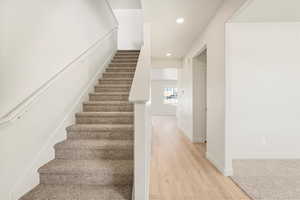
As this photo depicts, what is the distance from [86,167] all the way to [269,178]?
255 centimetres

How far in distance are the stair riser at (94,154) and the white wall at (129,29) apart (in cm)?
506

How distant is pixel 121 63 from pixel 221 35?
94.3 inches

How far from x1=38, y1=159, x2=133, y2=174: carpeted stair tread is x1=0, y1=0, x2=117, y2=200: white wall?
125 mm

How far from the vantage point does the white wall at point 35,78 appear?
139cm

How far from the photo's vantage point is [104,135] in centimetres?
224

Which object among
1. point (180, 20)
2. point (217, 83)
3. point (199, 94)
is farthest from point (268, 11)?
point (199, 94)

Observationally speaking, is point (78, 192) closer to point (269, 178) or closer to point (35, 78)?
point (35, 78)

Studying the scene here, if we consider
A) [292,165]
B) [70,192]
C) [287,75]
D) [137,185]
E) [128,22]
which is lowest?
[292,165]

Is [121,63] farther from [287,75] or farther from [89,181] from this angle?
[287,75]

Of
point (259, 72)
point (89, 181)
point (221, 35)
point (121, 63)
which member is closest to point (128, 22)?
point (121, 63)

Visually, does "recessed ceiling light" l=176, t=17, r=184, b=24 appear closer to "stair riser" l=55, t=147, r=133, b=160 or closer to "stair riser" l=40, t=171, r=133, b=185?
"stair riser" l=55, t=147, r=133, b=160

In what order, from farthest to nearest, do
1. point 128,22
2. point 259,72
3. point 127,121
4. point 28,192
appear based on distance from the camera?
1. point 128,22
2. point 259,72
3. point 127,121
4. point 28,192

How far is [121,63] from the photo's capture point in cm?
414

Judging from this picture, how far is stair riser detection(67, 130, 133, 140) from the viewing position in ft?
7.25
